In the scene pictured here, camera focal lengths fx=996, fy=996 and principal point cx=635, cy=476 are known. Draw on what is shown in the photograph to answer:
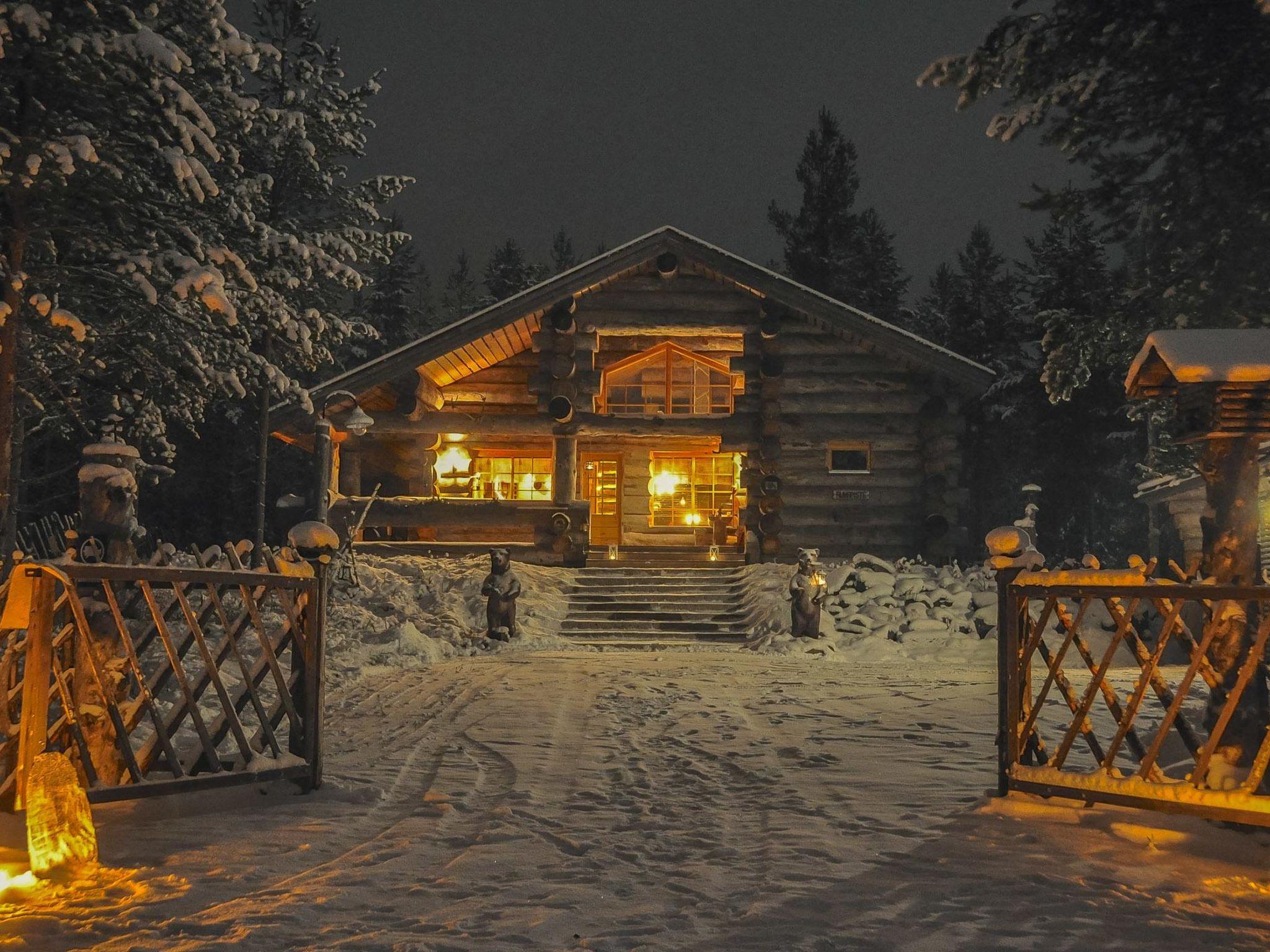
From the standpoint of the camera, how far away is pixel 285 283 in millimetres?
15109

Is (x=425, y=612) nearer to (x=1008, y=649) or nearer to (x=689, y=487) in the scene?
(x=689, y=487)

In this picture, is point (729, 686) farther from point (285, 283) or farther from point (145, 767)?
point (285, 283)

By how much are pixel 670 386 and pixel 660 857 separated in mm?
18946

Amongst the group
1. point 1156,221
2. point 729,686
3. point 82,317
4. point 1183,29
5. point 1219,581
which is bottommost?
point 729,686

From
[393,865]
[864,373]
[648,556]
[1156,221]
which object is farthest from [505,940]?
[864,373]

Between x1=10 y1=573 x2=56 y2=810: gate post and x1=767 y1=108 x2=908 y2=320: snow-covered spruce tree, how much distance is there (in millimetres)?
41636

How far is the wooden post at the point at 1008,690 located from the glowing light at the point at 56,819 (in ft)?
Result: 16.2

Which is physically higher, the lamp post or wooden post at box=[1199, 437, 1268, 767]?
the lamp post

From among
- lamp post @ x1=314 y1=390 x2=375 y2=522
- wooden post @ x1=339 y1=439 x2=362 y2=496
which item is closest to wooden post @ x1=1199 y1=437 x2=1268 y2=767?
lamp post @ x1=314 y1=390 x2=375 y2=522

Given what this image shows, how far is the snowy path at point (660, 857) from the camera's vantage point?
393 cm

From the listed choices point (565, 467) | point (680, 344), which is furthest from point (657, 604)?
point (680, 344)

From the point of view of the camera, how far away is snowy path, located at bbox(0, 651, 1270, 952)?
155 inches

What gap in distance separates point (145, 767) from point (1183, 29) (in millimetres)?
11579

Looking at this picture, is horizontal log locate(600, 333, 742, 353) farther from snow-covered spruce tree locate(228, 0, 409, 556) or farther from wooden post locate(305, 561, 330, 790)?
wooden post locate(305, 561, 330, 790)
